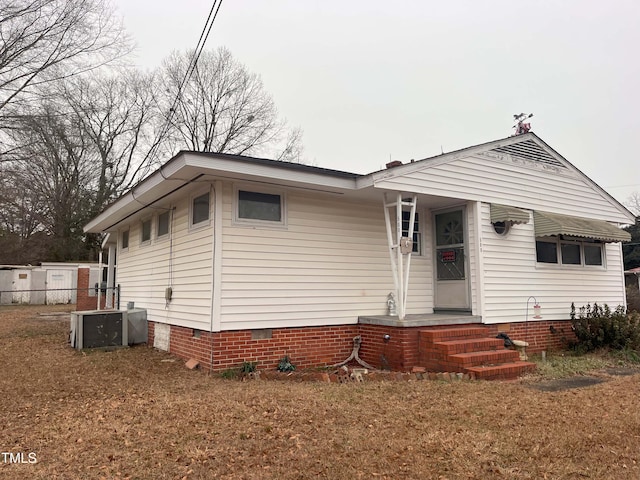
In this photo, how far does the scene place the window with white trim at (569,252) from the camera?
964cm

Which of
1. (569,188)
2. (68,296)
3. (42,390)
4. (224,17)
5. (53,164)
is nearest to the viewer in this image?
(42,390)

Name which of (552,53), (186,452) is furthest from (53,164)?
(186,452)

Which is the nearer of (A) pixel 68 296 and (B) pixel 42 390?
(B) pixel 42 390

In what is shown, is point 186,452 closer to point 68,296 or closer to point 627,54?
point 627,54

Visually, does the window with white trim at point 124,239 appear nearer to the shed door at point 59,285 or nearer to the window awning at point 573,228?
the window awning at point 573,228

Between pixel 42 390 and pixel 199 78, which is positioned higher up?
pixel 199 78

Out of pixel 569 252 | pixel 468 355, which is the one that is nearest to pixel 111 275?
pixel 468 355

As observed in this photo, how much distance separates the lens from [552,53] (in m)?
11.8

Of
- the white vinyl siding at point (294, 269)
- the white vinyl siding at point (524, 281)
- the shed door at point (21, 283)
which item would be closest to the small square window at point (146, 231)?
the white vinyl siding at point (294, 269)

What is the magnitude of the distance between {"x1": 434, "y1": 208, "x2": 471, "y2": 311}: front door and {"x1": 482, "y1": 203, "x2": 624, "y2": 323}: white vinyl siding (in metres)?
0.39

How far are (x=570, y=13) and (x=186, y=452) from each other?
9551mm

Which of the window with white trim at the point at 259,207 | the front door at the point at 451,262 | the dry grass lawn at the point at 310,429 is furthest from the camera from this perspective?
the front door at the point at 451,262

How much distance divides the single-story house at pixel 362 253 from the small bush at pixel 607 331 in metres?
0.46

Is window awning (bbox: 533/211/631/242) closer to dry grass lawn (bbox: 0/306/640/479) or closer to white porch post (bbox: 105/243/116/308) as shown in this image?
dry grass lawn (bbox: 0/306/640/479)
